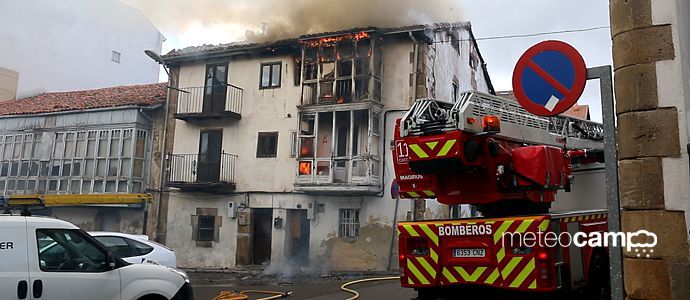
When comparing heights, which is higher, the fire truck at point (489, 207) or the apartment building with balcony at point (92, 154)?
the apartment building with balcony at point (92, 154)

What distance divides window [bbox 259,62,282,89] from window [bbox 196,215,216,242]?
541 centimetres

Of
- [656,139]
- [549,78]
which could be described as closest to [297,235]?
[549,78]

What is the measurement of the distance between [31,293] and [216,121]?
1599cm

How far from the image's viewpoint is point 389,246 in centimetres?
1731

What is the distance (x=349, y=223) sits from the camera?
18062 millimetres

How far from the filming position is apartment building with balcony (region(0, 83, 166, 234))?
21.4 m

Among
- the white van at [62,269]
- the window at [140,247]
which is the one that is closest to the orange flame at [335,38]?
the window at [140,247]

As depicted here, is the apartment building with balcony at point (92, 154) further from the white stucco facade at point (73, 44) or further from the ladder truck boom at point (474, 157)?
the ladder truck boom at point (474, 157)

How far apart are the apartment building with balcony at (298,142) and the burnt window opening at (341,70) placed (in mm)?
39

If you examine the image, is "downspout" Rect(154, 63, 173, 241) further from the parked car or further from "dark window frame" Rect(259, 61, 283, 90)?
the parked car

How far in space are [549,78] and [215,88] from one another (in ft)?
60.8

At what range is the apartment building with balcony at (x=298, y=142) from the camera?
17750 mm

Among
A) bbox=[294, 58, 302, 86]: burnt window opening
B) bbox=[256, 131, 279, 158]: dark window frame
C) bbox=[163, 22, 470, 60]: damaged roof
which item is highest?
bbox=[163, 22, 470, 60]: damaged roof

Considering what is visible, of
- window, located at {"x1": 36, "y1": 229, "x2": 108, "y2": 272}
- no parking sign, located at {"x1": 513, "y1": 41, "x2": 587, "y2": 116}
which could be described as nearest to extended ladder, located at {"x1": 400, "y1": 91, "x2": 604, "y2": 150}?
no parking sign, located at {"x1": 513, "y1": 41, "x2": 587, "y2": 116}
